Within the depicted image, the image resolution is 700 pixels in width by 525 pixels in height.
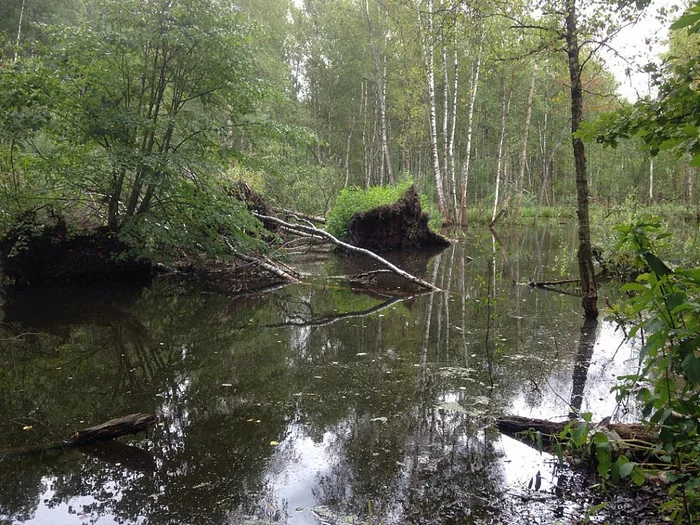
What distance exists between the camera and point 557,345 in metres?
5.35

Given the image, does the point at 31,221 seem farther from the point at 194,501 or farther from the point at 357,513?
the point at 357,513

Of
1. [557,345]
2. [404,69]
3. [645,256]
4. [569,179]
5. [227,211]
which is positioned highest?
[404,69]

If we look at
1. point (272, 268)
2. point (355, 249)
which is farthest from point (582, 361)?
point (272, 268)

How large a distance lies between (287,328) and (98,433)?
3327 millimetres

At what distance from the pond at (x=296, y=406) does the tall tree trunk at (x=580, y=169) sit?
17.7 inches

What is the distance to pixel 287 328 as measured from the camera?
6.46 m

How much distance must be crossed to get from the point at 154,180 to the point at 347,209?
7.84 metres

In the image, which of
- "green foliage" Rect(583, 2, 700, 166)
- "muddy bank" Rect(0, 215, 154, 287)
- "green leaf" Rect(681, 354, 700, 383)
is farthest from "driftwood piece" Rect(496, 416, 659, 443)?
"muddy bank" Rect(0, 215, 154, 287)

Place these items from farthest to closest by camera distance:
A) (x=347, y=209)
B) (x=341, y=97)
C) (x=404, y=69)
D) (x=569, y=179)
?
(x=569, y=179) → (x=341, y=97) → (x=404, y=69) → (x=347, y=209)

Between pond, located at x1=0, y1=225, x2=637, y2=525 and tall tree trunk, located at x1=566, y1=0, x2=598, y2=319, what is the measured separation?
449mm

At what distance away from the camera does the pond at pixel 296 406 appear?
2.62 m

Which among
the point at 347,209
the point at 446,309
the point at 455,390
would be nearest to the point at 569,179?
the point at 347,209

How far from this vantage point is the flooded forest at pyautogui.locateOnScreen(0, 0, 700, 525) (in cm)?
240

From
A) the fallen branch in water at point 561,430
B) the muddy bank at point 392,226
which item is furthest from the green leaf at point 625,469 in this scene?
the muddy bank at point 392,226
